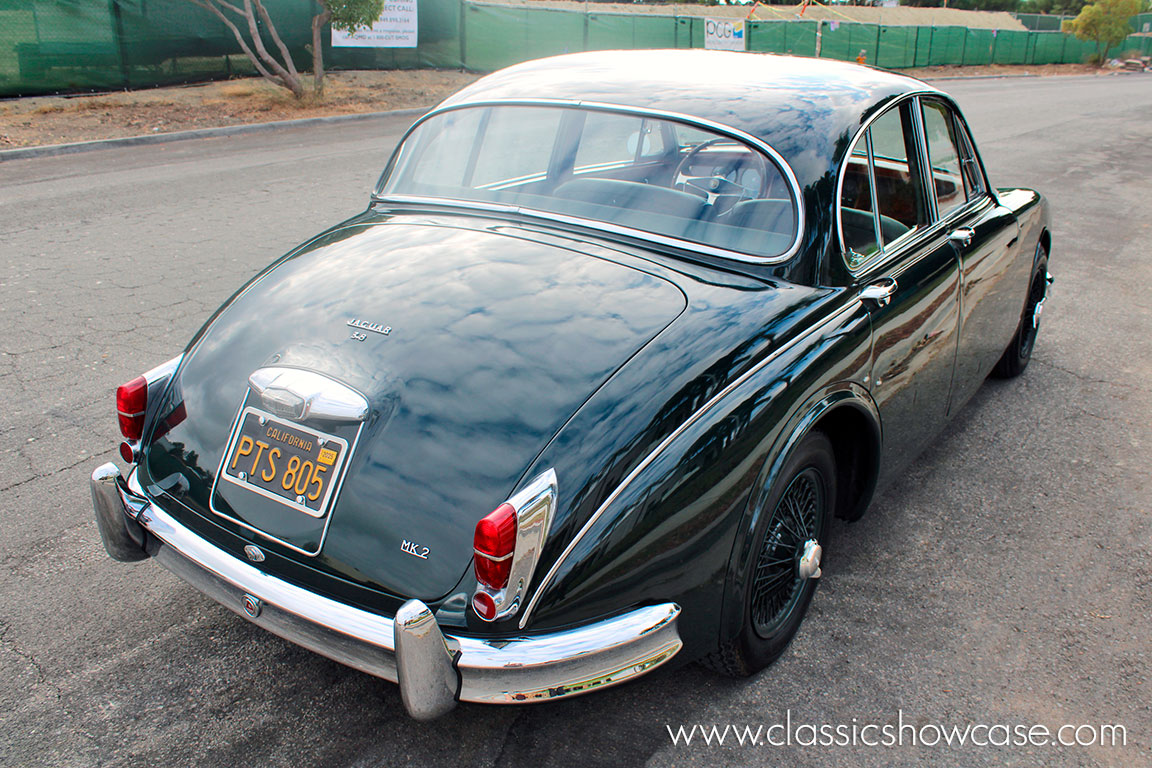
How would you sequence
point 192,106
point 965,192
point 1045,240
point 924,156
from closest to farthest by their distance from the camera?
point 924,156, point 965,192, point 1045,240, point 192,106

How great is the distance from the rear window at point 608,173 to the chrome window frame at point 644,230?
2 cm

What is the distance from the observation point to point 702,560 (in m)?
2.24

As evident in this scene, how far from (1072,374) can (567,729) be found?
413cm

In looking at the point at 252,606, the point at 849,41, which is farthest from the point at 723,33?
the point at 252,606

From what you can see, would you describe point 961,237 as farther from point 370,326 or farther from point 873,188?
point 370,326

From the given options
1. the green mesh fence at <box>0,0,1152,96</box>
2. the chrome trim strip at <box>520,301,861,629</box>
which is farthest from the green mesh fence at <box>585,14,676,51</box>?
the chrome trim strip at <box>520,301,861,629</box>

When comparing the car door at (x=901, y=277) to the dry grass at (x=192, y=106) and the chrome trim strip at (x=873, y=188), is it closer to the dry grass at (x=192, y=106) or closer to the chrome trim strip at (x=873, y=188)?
the chrome trim strip at (x=873, y=188)

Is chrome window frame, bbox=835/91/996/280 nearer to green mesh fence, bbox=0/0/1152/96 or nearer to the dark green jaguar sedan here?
the dark green jaguar sedan

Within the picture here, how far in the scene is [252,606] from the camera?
2.26 metres

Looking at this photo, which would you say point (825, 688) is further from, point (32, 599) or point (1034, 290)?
point (1034, 290)

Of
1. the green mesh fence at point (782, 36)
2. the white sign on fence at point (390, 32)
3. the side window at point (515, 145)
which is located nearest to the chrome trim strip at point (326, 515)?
the side window at point (515, 145)

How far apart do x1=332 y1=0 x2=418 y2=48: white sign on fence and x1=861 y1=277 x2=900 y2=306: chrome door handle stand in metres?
19.1

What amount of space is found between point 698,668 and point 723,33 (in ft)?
104

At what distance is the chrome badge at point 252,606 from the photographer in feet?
7.38
